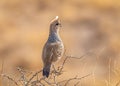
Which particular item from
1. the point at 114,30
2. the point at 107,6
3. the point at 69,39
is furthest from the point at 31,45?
the point at 107,6

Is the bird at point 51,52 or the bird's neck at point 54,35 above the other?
the bird's neck at point 54,35

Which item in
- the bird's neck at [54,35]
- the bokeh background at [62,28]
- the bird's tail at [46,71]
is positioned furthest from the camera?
the bokeh background at [62,28]

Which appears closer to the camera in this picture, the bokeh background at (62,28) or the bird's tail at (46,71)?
the bird's tail at (46,71)

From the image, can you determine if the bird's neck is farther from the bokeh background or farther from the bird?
the bokeh background

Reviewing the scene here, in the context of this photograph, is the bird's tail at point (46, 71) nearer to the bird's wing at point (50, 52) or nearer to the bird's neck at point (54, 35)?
the bird's wing at point (50, 52)

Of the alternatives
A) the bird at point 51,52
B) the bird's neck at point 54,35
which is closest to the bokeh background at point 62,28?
the bird's neck at point 54,35

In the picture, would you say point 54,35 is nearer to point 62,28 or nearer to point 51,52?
point 51,52

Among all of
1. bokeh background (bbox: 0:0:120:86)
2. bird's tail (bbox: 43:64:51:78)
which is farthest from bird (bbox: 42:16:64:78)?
bokeh background (bbox: 0:0:120:86)

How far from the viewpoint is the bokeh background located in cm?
1284

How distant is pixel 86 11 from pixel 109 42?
2584 millimetres

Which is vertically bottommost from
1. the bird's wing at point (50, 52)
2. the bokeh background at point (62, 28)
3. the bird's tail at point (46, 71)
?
the bird's tail at point (46, 71)

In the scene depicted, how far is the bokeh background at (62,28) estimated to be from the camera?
12.8 meters

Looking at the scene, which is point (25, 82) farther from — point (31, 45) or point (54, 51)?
point (31, 45)

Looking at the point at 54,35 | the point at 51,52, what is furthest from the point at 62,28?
the point at 51,52
